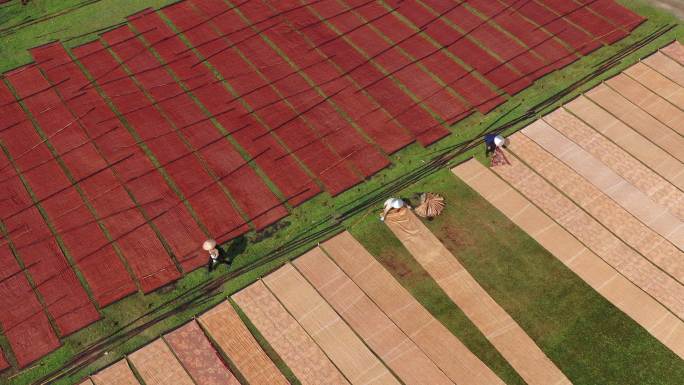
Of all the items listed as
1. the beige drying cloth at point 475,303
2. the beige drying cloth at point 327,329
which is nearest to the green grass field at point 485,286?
the beige drying cloth at point 475,303

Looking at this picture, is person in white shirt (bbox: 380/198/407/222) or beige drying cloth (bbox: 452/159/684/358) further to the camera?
person in white shirt (bbox: 380/198/407/222)

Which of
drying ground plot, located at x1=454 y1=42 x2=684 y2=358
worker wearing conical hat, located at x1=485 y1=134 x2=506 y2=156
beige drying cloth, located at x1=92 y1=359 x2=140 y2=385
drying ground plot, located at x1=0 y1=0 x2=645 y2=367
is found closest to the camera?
beige drying cloth, located at x1=92 y1=359 x2=140 y2=385

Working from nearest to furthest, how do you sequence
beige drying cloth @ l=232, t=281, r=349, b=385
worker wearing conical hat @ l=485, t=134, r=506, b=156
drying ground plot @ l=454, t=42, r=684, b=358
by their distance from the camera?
beige drying cloth @ l=232, t=281, r=349, b=385 → drying ground plot @ l=454, t=42, r=684, b=358 → worker wearing conical hat @ l=485, t=134, r=506, b=156

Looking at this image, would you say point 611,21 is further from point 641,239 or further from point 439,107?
point 641,239

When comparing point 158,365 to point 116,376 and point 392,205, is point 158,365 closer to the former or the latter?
point 116,376

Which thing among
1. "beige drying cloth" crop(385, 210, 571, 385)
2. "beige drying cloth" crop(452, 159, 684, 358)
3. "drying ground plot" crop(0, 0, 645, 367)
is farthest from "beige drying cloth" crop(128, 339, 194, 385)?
"beige drying cloth" crop(452, 159, 684, 358)

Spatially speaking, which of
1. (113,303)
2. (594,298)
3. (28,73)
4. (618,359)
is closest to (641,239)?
(594,298)

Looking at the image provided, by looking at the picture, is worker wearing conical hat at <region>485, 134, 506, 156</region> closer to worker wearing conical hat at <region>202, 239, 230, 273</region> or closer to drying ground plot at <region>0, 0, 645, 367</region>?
drying ground plot at <region>0, 0, 645, 367</region>
